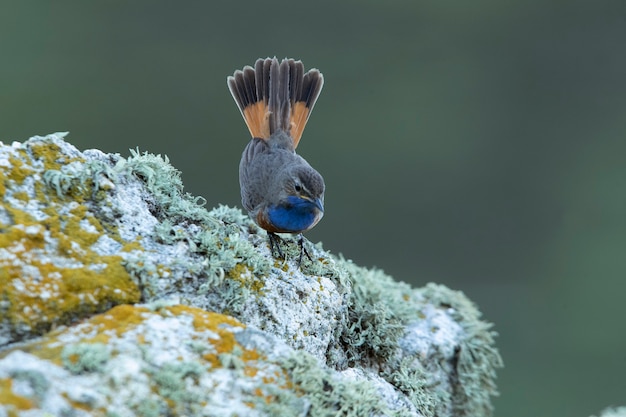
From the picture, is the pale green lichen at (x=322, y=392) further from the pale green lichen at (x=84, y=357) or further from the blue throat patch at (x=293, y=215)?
the blue throat patch at (x=293, y=215)

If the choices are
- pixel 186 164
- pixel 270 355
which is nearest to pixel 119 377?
pixel 270 355

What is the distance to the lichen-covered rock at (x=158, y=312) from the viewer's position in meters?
2.30

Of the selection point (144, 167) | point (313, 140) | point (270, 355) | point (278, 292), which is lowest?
point (270, 355)

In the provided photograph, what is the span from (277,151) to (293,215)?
1.07 m

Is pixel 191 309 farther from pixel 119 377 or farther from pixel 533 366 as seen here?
pixel 533 366

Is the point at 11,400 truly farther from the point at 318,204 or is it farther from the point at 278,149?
the point at 278,149

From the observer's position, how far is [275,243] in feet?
13.4

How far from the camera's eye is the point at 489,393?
14.7 feet

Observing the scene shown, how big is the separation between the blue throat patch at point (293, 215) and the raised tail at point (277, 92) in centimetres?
118

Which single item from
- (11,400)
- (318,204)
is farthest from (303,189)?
(11,400)

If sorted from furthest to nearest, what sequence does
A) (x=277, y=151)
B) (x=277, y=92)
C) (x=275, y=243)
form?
(x=277, y=92), (x=277, y=151), (x=275, y=243)

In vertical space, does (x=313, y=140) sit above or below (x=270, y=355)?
above

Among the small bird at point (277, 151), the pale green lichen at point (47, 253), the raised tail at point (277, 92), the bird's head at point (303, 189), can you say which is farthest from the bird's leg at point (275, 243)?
the raised tail at point (277, 92)

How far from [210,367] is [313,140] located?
383 inches
